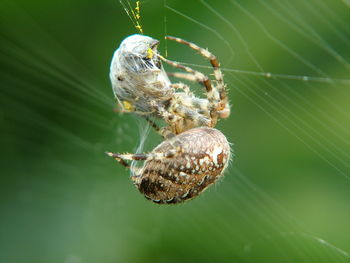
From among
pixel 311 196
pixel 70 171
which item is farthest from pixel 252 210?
pixel 70 171

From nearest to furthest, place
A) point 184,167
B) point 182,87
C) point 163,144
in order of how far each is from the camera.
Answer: point 184,167, point 163,144, point 182,87

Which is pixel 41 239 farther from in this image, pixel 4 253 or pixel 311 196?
pixel 311 196

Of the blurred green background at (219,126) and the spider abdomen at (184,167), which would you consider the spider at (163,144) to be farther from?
the blurred green background at (219,126)

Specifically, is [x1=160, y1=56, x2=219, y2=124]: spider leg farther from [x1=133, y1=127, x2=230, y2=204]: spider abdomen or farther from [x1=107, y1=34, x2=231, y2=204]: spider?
[x1=133, y1=127, x2=230, y2=204]: spider abdomen

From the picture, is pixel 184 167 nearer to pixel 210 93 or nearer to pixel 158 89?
pixel 158 89

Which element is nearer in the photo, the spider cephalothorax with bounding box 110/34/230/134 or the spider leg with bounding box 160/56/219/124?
the spider cephalothorax with bounding box 110/34/230/134

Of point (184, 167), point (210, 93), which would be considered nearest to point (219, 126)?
point (210, 93)

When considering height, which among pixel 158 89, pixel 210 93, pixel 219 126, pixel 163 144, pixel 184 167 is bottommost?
pixel 184 167

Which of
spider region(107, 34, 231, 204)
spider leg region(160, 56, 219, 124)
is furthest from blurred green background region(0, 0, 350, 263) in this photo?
spider region(107, 34, 231, 204)
